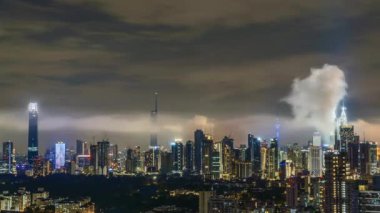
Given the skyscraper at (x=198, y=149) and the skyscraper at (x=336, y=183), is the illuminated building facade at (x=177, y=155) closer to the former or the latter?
the skyscraper at (x=198, y=149)

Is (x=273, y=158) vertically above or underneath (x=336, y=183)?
above

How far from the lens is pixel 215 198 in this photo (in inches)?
451

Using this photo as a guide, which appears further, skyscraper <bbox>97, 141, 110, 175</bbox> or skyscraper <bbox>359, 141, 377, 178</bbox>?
skyscraper <bbox>97, 141, 110, 175</bbox>

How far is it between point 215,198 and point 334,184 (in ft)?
6.97

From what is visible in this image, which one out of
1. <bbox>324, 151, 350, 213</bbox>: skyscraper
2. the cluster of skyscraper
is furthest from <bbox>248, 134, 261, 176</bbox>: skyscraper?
<bbox>324, 151, 350, 213</bbox>: skyscraper

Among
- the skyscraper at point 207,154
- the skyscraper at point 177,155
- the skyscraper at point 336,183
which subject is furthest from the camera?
the skyscraper at point 177,155

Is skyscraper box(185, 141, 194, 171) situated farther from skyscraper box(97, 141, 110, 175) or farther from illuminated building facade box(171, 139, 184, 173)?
skyscraper box(97, 141, 110, 175)

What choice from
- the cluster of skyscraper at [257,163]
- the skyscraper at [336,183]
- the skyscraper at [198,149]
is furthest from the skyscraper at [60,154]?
the skyscraper at [336,183]

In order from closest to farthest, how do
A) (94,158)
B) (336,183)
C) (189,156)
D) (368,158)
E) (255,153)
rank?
(336,183), (368,158), (255,153), (189,156), (94,158)

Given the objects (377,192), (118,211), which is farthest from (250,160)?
(377,192)

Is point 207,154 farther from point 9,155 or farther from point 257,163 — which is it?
point 9,155

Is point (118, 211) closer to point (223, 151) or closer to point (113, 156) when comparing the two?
point (223, 151)

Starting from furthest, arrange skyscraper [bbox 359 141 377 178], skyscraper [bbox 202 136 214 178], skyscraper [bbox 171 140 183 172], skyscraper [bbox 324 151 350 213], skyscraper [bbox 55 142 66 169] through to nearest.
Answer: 1. skyscraper [bbox 55 142 66 169]
2. skyscraper [bbox 171 140 183 172]
3. skyscraper [bbox 202 136 214 178]
4. skyscraper [bbox 359 141 377 178]
5. skyscraper [bbox 324 151 350 213]

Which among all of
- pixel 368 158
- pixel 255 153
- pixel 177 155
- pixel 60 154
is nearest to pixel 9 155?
pixel 60 154
